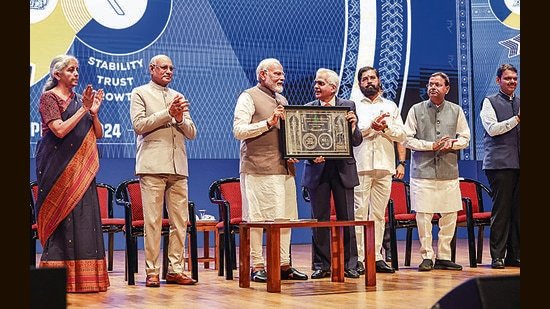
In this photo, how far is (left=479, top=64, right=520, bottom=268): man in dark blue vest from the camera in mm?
6320

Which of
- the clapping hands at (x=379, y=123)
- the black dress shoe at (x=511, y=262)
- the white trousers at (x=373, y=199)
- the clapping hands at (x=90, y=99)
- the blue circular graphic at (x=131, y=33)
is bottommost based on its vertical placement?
the black dress shoe at (x=511, y=262)

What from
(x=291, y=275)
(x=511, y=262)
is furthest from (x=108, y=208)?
(x=511, y=262)

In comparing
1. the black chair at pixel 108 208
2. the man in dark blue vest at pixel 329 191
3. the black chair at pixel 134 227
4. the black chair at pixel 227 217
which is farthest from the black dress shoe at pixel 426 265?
A: the black chair at pixel 108 208

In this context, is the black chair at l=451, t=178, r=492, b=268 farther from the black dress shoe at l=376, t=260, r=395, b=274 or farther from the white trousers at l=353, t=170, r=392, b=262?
the white trousers at l=353, t=170, r=392, b=262

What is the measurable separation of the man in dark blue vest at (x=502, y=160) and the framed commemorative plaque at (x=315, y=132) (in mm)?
1402

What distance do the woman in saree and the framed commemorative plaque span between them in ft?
4.07

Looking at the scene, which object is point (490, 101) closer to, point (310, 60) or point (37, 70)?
point (310, 60)

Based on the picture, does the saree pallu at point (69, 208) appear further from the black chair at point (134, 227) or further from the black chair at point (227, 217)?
the black chair at point (227, 217)

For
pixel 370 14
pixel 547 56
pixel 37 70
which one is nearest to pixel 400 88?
pixel 370 14

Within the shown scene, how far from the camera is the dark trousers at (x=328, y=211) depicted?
5.72 metres

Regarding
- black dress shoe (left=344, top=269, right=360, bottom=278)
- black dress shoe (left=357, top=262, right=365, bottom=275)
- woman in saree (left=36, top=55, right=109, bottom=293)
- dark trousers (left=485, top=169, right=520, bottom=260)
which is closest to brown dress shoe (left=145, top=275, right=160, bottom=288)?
woman in saree (left=36, top=55, right=109, bottom=293)

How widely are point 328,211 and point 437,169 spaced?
1098 millimetres

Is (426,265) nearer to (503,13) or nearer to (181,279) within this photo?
(181,279)

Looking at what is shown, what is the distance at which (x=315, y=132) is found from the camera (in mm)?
5492
